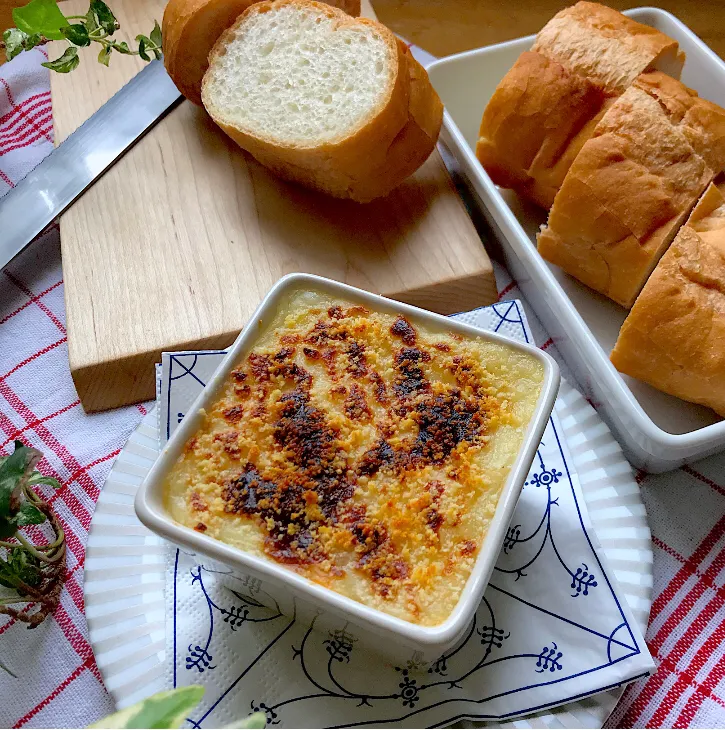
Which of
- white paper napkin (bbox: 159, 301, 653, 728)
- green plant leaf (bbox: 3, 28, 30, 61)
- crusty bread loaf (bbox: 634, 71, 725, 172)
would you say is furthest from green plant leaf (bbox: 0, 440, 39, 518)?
crusty bread loaf (bbox: 634, 71, 725, 172)

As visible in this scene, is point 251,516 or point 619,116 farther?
point 619,116

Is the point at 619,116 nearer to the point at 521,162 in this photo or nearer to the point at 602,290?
the point at 521,162

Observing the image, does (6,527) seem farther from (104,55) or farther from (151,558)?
(104,55)

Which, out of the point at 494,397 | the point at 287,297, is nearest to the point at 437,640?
the point at 494,397

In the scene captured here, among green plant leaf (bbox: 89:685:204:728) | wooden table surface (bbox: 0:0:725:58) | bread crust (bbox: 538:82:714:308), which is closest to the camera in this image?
green plant leaf (bbox: 89:685:204:728)

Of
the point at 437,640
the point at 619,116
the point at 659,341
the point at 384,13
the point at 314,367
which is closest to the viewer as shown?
the point at 437,640

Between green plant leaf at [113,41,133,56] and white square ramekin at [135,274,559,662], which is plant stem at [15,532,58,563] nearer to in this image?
white square ramekin at [135,274,559,662]
